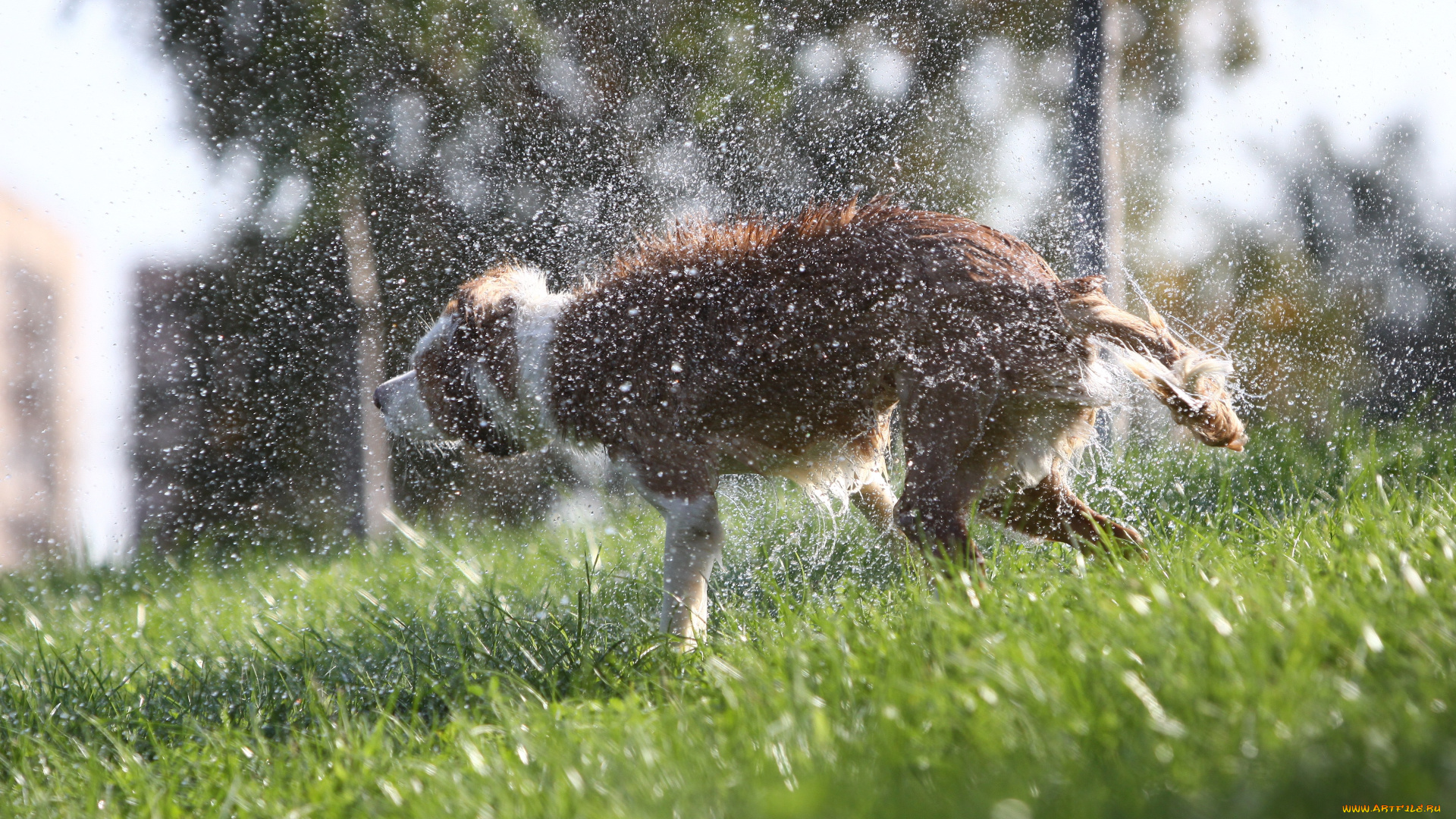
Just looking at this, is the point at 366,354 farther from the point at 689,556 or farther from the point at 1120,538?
the point at 1120,538

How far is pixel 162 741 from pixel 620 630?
1285 millimetres

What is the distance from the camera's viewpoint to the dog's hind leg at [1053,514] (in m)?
3.04

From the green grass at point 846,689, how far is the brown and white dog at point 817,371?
0.28 m

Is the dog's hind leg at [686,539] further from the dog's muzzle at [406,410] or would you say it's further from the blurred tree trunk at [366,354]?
the blurred tree trunk at [366,354]

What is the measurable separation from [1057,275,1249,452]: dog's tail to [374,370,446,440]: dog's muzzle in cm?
237

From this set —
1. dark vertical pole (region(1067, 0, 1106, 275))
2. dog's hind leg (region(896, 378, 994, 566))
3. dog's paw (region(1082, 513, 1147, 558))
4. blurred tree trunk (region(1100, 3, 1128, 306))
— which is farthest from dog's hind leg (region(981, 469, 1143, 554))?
dark vertical pole (region(1067, 0, 1106, 275))

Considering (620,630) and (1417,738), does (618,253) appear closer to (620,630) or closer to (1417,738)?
(620,630)

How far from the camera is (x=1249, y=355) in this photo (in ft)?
21.9

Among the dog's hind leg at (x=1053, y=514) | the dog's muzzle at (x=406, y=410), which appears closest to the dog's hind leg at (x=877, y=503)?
the dog's hind leg at (x=1053, y=514)

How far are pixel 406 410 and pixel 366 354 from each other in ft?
12.4

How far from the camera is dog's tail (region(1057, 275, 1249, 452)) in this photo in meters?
2.64

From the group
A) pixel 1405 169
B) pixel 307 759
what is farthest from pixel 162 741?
pixel 1405 169

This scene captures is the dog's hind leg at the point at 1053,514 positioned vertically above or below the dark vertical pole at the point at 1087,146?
below

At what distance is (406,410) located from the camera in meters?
3.59
